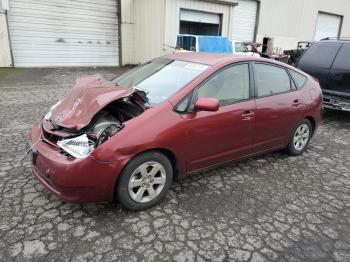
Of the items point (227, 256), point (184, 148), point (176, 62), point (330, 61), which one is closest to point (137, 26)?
point (330, 61)

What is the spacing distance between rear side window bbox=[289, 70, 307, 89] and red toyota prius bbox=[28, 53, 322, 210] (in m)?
0.26

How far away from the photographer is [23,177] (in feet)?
13.2

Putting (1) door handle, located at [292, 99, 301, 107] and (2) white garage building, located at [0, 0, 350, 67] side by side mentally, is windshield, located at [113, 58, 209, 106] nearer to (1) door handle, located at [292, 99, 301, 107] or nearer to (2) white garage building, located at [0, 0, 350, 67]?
(1) door handle, located at [292, 99, 301, 107]

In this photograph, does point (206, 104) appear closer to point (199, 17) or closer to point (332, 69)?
point (332, 69)

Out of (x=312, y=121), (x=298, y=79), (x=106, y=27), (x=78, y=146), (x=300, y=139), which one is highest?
(x=106, y=27)

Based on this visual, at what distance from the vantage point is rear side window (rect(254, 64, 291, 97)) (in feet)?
14.2

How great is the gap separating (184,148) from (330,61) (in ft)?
17.5

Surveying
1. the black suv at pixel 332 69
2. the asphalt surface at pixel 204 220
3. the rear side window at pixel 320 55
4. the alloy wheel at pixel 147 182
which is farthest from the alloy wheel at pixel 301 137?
the rear side window at pixel 320 55

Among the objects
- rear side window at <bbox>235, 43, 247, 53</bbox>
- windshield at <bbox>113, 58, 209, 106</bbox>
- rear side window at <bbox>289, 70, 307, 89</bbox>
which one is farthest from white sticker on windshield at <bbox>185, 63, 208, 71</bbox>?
rear side window at <bbox>235, 43, 247, 53</bbox>

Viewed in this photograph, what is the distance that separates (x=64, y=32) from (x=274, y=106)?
11928 millimetres

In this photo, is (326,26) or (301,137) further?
(326,26)

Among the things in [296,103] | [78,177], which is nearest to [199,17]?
[296,103]

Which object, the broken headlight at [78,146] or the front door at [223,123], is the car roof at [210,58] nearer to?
the front door at [223,123]

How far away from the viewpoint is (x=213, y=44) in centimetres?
1455
